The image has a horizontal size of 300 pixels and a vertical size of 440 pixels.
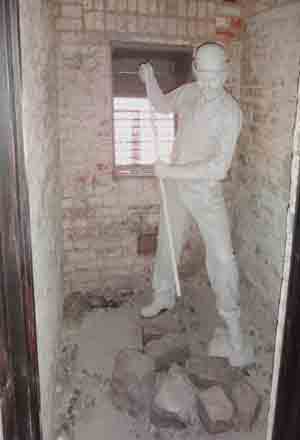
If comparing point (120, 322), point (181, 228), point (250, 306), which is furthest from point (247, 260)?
point (120, 322)

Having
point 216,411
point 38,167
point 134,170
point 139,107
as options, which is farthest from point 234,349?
point 139,107

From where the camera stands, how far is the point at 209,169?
118 inches

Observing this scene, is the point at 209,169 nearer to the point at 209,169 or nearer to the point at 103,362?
the point at 209,169

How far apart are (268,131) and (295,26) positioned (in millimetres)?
823

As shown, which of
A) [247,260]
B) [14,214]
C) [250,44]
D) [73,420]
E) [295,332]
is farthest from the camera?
[247,260]

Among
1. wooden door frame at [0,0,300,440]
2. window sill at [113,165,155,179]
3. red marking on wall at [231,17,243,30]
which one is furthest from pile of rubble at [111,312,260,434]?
red marking on wall at [231,17,243,30]

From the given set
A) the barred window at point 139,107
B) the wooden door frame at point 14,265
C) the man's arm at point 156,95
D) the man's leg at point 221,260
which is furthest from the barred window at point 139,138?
the wooden door frame at point 14,265

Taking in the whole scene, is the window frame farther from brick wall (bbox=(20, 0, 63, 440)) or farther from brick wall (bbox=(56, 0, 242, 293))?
brick wall (bbox=(20, 0, 63, 440))

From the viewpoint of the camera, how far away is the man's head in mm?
2889

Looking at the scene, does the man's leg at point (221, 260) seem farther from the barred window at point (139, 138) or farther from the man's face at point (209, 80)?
the barred window at point (139, 138)

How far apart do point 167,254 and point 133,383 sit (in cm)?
108

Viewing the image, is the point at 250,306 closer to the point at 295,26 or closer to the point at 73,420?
the point at 73,420

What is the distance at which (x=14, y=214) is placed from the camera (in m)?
1.36

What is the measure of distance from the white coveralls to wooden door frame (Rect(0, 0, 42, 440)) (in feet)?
6.06
